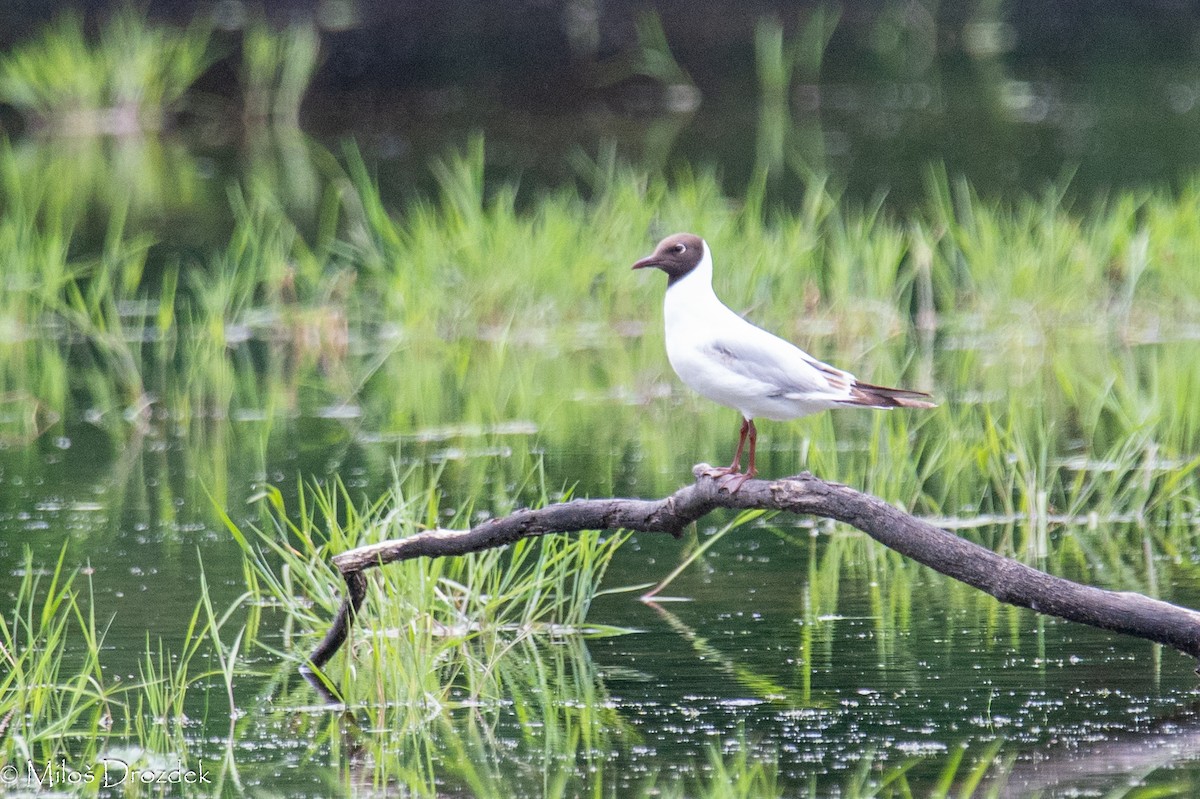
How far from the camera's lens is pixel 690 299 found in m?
5.09

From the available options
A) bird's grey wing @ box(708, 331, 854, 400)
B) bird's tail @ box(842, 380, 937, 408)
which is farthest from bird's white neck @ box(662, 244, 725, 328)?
bird's tail @ box(842, 380, 937, 408)

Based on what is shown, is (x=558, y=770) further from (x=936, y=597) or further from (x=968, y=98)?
(x=968, y=98)

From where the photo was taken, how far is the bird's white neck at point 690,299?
199 inches

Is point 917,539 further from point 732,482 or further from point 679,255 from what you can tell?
point 679,255

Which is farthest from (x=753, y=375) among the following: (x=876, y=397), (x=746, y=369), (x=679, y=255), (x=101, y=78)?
(x=101, y=78)

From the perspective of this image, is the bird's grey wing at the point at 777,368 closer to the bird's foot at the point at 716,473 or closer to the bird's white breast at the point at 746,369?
the bird's white breast at the point at 746,369

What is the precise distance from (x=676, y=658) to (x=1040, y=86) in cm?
1596

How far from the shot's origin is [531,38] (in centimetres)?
2317

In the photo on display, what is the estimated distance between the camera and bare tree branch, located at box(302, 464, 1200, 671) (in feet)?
14.7

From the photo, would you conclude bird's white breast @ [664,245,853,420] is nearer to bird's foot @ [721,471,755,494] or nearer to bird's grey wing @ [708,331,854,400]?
bird's grey wing @ [708,331,854,400]

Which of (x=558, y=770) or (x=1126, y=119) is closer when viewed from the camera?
(x=558, y=770)

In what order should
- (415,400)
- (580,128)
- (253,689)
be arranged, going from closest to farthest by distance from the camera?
(253,689) → (415,400) → (580,128)

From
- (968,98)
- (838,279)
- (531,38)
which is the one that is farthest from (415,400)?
(531,38)

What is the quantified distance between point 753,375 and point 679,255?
0.54 m
